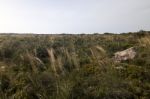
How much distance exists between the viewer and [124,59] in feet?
22.8

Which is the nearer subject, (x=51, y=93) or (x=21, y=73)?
(x=51, y=93)

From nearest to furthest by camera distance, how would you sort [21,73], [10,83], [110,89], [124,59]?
[110,89] → [10,83] → [21,73] → [124,59]

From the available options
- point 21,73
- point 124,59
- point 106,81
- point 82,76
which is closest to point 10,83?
point 21,73

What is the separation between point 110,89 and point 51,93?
1188mm

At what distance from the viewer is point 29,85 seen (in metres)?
4.72

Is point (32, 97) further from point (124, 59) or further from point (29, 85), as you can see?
point (124, 59)

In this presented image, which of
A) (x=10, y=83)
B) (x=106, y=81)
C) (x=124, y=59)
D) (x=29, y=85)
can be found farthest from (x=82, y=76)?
(x=124, y=59)

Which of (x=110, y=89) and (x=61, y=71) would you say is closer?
(x=110, y=89)

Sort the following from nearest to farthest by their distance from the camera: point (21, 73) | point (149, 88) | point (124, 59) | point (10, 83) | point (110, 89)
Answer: point (110, 89) → point (149, 88) → point (10, 83) → point (21, 73) → point (124, 59)

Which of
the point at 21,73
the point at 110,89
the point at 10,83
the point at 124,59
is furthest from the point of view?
the point at 124,59

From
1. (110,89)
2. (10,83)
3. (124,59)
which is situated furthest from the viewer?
(124,59)

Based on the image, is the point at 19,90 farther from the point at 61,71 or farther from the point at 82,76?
the point at 82,76

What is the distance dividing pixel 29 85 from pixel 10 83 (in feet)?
2.35

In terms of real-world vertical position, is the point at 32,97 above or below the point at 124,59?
below
